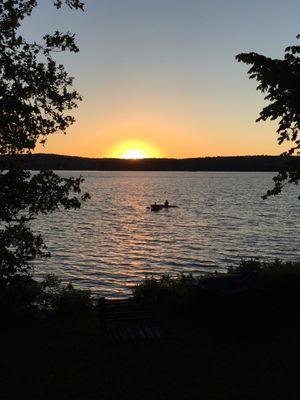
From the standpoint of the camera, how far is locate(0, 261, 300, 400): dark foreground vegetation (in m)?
9.69

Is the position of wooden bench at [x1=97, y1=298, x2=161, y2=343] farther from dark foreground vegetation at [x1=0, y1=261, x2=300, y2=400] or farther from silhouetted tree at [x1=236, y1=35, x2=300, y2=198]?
silhouetted tree at [x1=236, y1=35, x2=300, y2=198]

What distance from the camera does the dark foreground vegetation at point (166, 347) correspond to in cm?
969

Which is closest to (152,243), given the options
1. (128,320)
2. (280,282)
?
(280,282)

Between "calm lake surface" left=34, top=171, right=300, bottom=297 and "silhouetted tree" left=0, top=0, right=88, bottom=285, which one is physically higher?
"silhouetted tree" left=0, top=0, right=88, bottom=285

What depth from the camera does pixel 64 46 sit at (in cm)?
1249

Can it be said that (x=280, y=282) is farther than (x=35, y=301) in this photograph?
Yes

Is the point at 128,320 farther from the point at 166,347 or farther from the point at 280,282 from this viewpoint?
the point at 280,282

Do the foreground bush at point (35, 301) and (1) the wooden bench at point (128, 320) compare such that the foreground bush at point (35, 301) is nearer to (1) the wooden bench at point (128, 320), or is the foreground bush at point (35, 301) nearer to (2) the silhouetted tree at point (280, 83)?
(1) the wooden bench at point (128, 320)

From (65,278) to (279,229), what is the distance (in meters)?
34.4

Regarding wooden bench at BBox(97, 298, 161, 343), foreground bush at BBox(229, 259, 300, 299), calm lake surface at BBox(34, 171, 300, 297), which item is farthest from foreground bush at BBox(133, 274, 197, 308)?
calm lake surface at BBox(34, 171, 300, 297)

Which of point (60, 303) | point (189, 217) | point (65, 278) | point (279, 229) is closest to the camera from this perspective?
point (60, 303)

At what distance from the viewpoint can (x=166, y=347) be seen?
38.9 ft

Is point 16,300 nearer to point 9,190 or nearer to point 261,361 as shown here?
point 9,190

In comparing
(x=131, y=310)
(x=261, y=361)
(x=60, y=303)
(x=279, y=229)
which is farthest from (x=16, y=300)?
(x=279, y=229)
